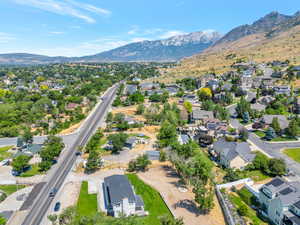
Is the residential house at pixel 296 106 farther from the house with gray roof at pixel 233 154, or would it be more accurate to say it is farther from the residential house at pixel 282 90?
the house with gray roof at pixel 233 154

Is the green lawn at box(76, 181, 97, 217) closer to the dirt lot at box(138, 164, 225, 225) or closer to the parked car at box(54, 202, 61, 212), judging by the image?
the parked car at box(54, 202, 61, 212)

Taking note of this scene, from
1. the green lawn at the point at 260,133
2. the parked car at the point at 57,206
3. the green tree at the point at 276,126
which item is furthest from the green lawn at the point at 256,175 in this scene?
the parked car at the point at 57,206

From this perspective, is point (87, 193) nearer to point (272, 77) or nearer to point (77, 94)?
point (77, 94)

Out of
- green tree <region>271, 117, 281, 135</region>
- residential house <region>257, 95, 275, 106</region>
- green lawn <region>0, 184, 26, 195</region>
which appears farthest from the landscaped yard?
residential house <region>257, 95, 275, 106</region>

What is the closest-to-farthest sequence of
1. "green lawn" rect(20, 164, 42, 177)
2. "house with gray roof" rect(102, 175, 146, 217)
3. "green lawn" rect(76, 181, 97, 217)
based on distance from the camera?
"house with gray roof" rect(102, 175, 146, 217)
"green lawn" rect(76, 181, 97, 217)
"green lawn" rect(20, 164, 42, 177)

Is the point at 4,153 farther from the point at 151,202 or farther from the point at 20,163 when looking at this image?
the point at 151,202

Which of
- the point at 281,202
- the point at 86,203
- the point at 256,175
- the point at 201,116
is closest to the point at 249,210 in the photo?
the point at 281,202
